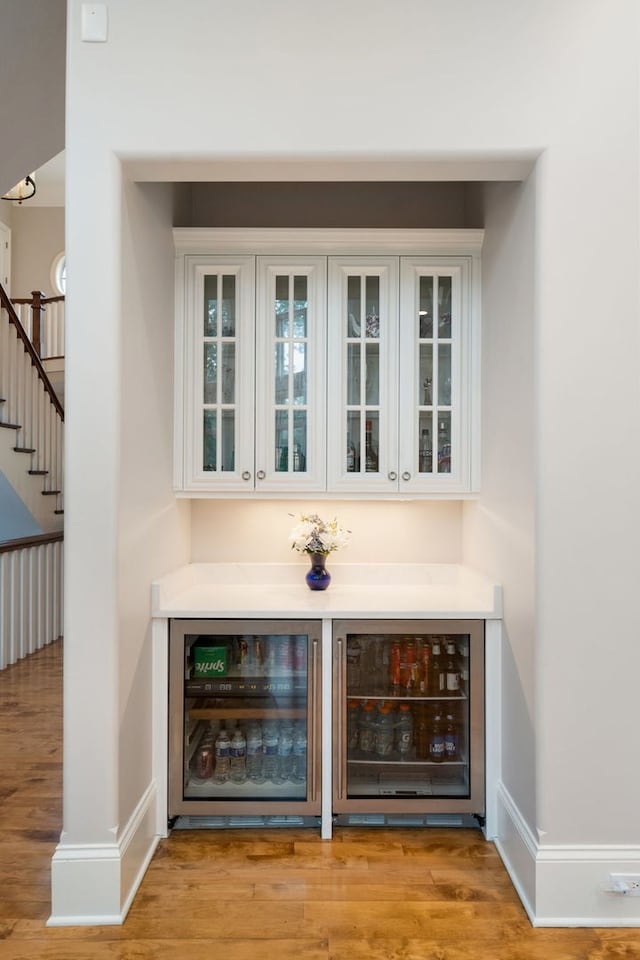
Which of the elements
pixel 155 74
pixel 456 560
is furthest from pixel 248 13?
pixel 456 560

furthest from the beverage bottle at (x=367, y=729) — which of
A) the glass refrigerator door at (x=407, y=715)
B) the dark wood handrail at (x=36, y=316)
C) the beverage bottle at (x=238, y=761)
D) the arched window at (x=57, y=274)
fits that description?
the arched window at (x=57, y=274)

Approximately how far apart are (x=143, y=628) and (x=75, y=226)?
1.39 meters

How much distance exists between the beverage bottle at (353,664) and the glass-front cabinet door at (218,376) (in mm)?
799

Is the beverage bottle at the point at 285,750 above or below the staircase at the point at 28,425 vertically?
below

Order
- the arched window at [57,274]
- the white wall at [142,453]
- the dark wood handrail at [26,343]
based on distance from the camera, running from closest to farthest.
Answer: the white wall at [142,453]
the dark wood handrail at [26,343]
the arched window at [57,274]

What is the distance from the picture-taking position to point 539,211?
205 centimetres

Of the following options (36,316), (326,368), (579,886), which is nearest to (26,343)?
(36,316)

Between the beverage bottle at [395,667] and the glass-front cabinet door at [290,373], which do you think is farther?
the glass-front cabinet door at [290,373]

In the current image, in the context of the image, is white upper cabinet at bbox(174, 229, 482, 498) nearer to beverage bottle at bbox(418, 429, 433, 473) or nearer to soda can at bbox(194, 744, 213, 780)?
beverage bottle at bbox(418, 429, 433, 473)

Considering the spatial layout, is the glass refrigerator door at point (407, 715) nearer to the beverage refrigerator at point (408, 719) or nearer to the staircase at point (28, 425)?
the beverage refrigerator at point (408, 719)

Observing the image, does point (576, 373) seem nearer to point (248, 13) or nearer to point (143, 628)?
point (248, 13)

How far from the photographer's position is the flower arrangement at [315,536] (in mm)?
2799

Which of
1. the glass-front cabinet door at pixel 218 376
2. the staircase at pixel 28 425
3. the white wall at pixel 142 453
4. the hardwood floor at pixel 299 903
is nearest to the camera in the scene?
the hardwood floor at pixel 299 903

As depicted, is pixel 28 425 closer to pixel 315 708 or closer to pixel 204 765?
pixel 204 765
